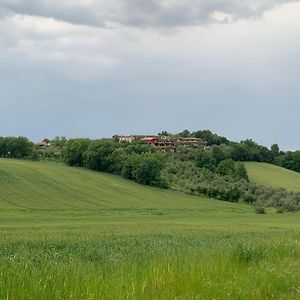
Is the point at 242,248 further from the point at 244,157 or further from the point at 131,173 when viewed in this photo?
the point at 244,157

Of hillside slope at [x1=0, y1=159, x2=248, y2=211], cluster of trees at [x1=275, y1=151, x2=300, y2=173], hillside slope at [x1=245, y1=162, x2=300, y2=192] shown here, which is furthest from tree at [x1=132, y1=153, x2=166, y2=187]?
cluster of trees at [x1=275, y1=151, x2=300, y2=173]

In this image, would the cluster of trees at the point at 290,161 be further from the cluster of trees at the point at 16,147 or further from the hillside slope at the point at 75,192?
the cluster of trees at the point at 16,147

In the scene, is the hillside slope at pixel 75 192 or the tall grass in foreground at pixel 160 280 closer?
the tall grass in foreground at pixel 160 280

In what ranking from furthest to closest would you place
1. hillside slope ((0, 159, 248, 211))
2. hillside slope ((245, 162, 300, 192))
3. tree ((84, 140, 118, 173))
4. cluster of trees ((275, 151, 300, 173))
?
cluster of trees ((275, 151, 300, 173)) < hillside slope ((245, 162, 300, 192)) < tree ((84, 140, 118, 173)) < hillside slope ((0, 159, 248, 211))

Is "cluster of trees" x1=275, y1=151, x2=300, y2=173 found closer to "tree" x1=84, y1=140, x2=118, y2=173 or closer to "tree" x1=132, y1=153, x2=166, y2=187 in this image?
"tree" x1=132, y1=153, x2=166, y2=187

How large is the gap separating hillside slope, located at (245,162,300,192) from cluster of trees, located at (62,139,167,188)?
30.8m

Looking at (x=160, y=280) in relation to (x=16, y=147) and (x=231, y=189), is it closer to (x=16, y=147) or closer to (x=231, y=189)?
(x=231, y=189)

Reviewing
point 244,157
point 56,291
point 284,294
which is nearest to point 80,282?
point 56,291

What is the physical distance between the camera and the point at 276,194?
403ft

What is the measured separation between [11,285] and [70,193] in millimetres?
91441

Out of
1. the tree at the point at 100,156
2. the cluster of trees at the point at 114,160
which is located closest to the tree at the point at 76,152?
the cluster of trees at the point at 114,160

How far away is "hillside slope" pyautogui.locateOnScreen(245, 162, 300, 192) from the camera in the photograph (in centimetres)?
13962

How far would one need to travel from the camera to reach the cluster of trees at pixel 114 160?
122 meters

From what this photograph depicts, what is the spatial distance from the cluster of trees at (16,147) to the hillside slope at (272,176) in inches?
2276
